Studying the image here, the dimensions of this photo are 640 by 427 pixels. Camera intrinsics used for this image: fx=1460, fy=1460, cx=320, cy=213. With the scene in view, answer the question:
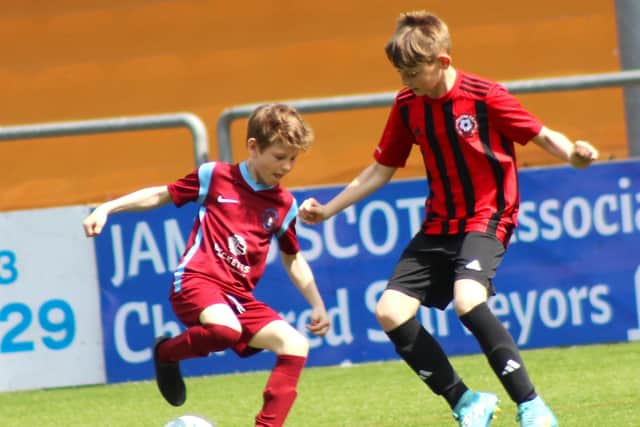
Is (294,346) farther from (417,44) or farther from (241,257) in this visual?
(417,44)

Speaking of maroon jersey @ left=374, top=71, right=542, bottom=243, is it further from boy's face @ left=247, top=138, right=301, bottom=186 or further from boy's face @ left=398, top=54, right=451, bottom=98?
boy's face @ left=247, top=138, right=301, bottom=186

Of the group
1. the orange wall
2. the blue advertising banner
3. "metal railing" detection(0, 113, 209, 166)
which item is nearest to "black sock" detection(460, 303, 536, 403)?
the blue advertising banner

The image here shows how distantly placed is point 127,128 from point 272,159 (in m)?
2.78

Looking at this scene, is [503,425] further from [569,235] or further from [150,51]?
[150,51]

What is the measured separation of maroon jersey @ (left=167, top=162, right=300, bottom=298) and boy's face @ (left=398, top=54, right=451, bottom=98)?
2.23 feet

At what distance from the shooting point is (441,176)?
545 centimetres

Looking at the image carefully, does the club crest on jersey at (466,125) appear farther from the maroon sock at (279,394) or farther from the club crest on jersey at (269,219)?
the maroon sock at (279,394)

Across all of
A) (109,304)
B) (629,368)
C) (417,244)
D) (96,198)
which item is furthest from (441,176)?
(96,198)

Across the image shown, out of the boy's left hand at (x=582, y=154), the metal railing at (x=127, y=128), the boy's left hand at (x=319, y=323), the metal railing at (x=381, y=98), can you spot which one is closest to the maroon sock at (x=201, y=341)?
the boy's left hand at (x=319, y=323)

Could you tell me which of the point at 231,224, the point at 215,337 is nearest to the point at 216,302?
the point at 215,337

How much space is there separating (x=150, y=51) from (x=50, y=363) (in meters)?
3.55

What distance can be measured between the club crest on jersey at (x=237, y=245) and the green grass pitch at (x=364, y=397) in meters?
1.06

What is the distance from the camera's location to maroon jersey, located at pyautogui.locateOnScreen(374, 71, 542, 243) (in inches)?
212

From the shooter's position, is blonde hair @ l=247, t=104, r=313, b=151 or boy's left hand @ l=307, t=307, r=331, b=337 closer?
blonde hair @ l=247, t=104, r=313, b=151
